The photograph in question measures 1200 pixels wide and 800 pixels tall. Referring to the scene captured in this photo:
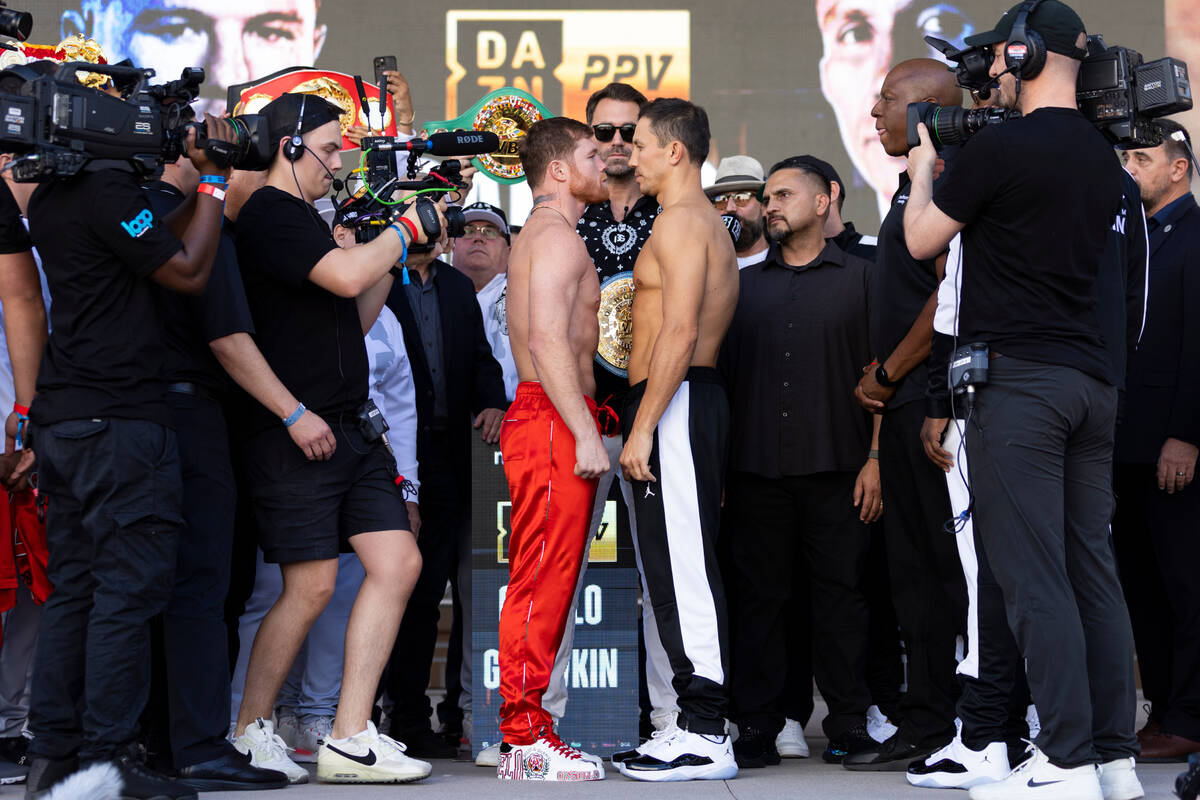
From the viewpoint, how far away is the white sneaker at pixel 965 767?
159 inches

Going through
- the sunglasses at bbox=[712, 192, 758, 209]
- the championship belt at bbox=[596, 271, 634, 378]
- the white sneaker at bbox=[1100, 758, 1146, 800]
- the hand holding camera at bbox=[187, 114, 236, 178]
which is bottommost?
the white sneaker at bbox=[1100, 758, 1146, 800]

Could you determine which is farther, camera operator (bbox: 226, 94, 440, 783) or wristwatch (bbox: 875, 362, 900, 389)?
wristwatch (bbox: 875, 362, 900, 389)

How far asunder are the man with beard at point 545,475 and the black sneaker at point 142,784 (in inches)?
41.1

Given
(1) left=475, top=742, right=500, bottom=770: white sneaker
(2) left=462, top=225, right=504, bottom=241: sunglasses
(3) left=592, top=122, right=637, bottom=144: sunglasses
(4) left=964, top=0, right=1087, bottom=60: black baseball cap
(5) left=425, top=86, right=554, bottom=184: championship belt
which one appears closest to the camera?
(4) left=964, top=0, right=1087, bottom=60: black baseball cap

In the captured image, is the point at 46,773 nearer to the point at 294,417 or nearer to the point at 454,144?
the point at 294,417

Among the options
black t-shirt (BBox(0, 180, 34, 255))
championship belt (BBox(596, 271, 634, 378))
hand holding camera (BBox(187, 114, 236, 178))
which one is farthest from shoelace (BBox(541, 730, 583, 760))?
black t-shirt (BBox(0, 180, 34, 255))

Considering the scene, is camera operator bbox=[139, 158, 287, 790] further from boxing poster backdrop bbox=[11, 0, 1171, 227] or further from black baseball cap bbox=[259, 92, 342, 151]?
boxing poster backdrop bbox=[11, 0, 1171, 227]

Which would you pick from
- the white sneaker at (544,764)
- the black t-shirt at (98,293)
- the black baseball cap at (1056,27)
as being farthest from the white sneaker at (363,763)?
the black baseball cap at (1056,27)

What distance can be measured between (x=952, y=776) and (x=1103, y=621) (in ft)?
2.19

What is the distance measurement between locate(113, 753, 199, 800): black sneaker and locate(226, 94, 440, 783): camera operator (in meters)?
0.54

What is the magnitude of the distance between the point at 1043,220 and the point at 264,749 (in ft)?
8.91

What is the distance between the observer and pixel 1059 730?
3.59 metres

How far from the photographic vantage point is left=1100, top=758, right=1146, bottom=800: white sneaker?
12.2 feet

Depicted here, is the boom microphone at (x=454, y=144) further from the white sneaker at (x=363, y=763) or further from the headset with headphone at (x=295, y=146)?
the white sneaker at (x=363, y=763)
